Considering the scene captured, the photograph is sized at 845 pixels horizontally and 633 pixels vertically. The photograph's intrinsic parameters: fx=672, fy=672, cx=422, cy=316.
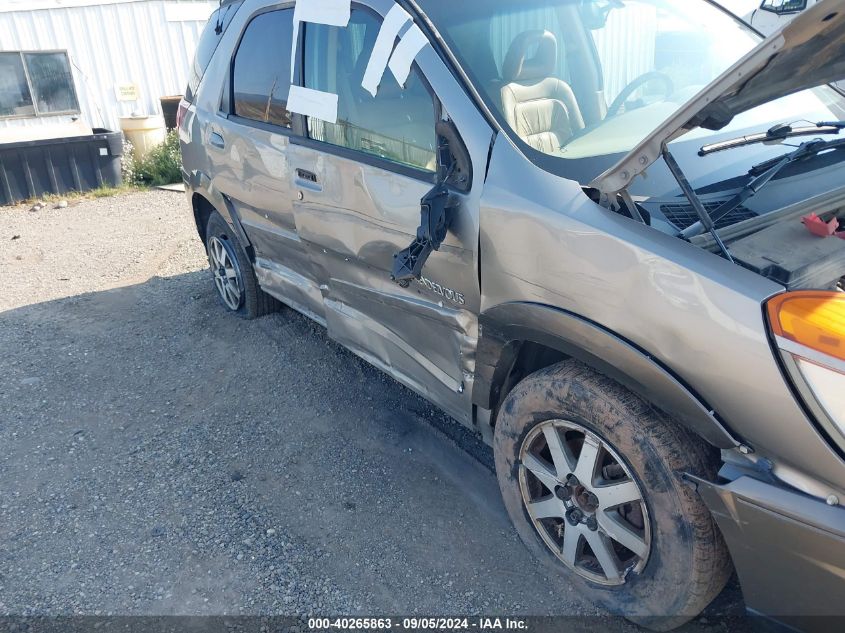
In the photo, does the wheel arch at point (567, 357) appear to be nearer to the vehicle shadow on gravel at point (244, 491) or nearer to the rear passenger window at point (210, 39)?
the vehicle shadow on gravel at point (244, 491)

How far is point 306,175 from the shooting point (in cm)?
308

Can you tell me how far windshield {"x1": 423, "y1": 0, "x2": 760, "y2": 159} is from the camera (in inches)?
94.6

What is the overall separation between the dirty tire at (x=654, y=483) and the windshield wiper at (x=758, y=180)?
52cm

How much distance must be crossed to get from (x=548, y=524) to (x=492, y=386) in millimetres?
534

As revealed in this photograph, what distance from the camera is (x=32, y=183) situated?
8812 millimetres

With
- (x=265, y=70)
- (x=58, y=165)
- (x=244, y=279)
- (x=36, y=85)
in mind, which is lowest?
(x=58, y=165)

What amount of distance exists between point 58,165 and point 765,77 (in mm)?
9335

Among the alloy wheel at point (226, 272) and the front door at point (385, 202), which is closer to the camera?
the front door at point (385, 202)

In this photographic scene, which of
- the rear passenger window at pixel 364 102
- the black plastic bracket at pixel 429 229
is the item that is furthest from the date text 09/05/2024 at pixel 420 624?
the rear passenger window at pixel 364 102

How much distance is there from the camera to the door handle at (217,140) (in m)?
3.88

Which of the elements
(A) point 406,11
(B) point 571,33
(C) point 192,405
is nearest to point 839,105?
(B) point 571,33

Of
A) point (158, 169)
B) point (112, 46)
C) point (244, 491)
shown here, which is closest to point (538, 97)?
point (244, 491)

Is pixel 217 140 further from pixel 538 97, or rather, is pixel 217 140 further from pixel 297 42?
pixel 538 97

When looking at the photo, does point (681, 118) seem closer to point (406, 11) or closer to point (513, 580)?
point (406, 11)
